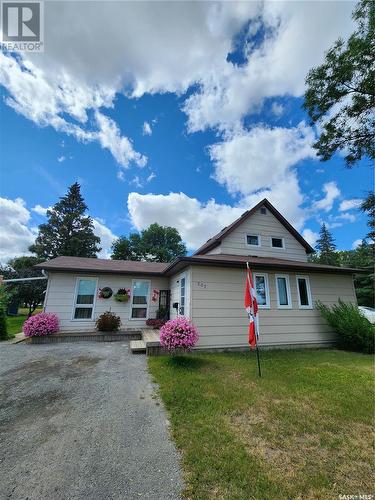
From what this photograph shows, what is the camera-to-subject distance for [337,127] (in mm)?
8289

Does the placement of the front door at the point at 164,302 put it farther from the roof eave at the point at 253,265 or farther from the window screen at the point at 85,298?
the window screen at the point at 85,298

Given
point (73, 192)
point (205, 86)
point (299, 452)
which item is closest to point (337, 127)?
point (205, 86)

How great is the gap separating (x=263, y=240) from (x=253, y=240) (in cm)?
55

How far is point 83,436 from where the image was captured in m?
2.79

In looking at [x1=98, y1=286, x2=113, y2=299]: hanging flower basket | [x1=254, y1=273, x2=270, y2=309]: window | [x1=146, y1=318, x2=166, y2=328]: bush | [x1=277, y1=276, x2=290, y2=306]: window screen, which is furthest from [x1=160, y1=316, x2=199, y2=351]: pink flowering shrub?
[x1=98, y1=286, x2=113, y2=299]: hanging flower basket

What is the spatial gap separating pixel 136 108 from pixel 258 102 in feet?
17.7

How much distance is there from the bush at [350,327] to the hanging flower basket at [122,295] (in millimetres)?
8321

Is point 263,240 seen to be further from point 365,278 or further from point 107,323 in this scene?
Result: point 365,278

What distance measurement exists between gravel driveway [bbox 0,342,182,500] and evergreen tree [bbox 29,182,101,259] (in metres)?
22.6

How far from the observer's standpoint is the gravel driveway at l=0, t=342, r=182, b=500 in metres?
2.03

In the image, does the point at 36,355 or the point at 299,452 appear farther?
the point at 36,355

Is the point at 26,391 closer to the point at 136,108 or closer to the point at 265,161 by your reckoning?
the point at 136,108

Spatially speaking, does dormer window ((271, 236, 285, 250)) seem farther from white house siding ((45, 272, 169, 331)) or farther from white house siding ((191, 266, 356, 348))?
white house siding ((45, 272, 169, 331))

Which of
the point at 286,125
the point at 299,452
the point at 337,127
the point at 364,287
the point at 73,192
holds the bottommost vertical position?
the point at 299,452
